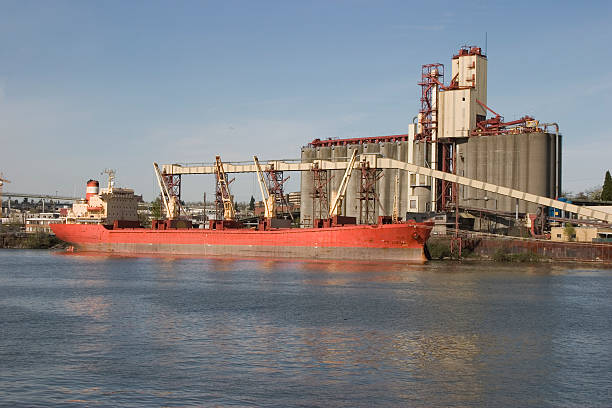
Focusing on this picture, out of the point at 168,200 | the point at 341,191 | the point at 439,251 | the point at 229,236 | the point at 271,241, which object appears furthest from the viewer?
the point at 168,200

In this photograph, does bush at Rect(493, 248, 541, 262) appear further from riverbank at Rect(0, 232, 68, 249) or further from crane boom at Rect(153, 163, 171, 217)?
riverbank at Rect(0, 232, 68, 249)

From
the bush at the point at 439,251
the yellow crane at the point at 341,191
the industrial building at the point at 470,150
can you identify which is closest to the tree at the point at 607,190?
the industrial building at the point at 470,150

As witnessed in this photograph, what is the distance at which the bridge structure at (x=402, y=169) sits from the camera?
66938 millimetres

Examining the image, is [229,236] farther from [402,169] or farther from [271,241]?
[402,169]

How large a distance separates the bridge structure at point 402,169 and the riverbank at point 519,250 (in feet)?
14.5

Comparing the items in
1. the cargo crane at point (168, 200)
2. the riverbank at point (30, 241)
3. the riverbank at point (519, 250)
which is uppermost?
the cargo crane at point (168, 200)

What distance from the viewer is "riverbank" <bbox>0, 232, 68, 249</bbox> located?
99.3m

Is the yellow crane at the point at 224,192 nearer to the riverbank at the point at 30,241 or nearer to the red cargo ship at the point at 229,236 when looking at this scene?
the red cargo ship at the point at 229,236

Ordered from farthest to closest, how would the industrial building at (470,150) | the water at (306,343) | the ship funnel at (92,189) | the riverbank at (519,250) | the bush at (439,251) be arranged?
the ship funnel at (92,189) < the industrial building at (470,150) < the bush at (439,251) < the riverbank at (519,250) < the water at (306,343)

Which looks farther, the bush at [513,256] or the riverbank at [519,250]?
the bush at [513,256]

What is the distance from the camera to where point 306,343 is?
23.6 meters

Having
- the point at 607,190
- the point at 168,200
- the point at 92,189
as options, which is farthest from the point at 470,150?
the point at 92,189

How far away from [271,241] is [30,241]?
51.4 metres

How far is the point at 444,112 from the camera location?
288ft
